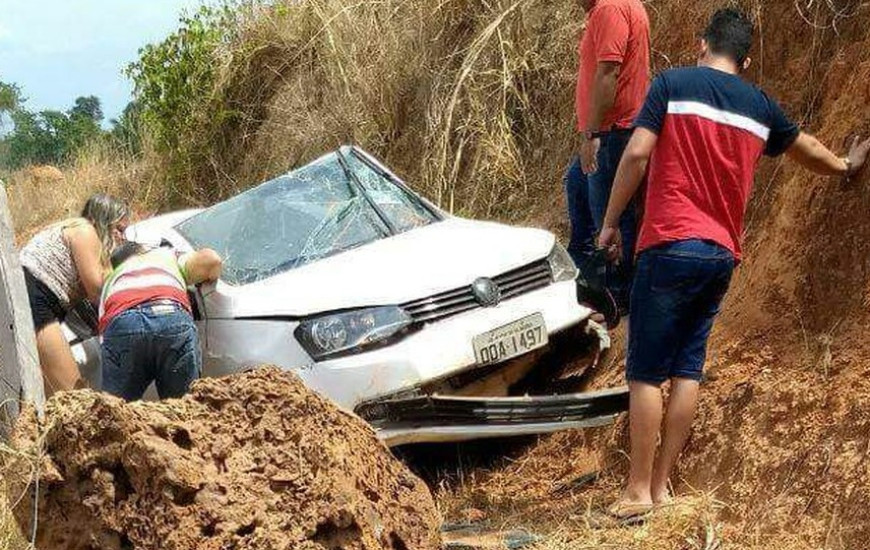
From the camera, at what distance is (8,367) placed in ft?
18.1

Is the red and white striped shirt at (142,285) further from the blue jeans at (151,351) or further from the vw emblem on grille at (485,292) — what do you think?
the vw emblem on grille at (485,292)

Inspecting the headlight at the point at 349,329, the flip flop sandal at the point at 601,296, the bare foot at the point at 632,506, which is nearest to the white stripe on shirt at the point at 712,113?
the bare foot at the point at 632,506

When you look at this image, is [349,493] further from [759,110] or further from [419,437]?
[759,110]

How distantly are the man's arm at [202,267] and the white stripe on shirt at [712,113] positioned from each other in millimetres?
2490

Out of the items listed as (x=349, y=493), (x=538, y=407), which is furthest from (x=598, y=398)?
(x=349, y=493)

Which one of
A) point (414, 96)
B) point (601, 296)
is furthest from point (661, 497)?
point (414, 96)

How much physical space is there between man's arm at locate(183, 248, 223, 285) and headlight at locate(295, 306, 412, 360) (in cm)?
67

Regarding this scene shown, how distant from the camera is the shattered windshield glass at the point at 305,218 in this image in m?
6.58

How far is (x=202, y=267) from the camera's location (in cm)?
623

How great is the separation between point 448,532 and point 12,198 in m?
24.3

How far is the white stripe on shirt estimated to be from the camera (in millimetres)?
4891

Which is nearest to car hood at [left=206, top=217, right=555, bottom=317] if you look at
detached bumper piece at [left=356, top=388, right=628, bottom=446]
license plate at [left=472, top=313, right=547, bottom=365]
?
license plate at [left=472, top=313, right=547, bottom=365]

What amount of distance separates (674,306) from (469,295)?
4.34 feet

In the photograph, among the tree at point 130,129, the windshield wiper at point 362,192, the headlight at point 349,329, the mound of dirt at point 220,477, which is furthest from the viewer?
the tree at point 130,129
